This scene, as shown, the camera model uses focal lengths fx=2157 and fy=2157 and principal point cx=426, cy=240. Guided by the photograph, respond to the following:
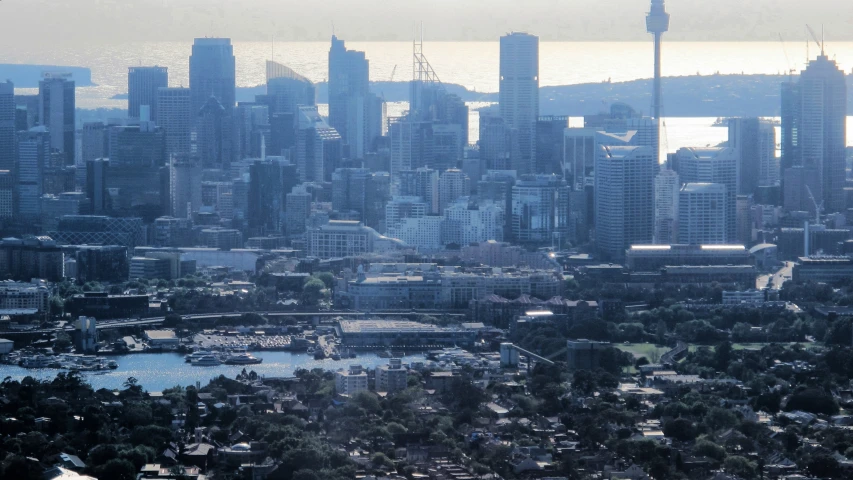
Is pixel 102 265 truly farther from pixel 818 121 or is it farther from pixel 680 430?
pixel 818 121

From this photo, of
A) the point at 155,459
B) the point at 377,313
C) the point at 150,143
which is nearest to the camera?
the point at 155,459

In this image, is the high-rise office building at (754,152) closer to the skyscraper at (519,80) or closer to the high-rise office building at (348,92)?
the skyscraper at (519,80)

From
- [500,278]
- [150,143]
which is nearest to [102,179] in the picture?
[150,143]

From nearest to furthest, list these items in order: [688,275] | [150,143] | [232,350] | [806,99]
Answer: [232,350] → [688,275] → [150,143] → [806,99]

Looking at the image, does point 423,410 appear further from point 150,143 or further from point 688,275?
point 150,143

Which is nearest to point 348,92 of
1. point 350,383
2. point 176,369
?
point 176,369

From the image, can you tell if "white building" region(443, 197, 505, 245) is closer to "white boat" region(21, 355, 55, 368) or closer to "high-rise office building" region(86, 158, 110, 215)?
"high-rise office building" region(86, 158, 110, 215)

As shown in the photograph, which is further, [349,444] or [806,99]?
[806,99]

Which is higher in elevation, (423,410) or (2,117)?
(2,117)
